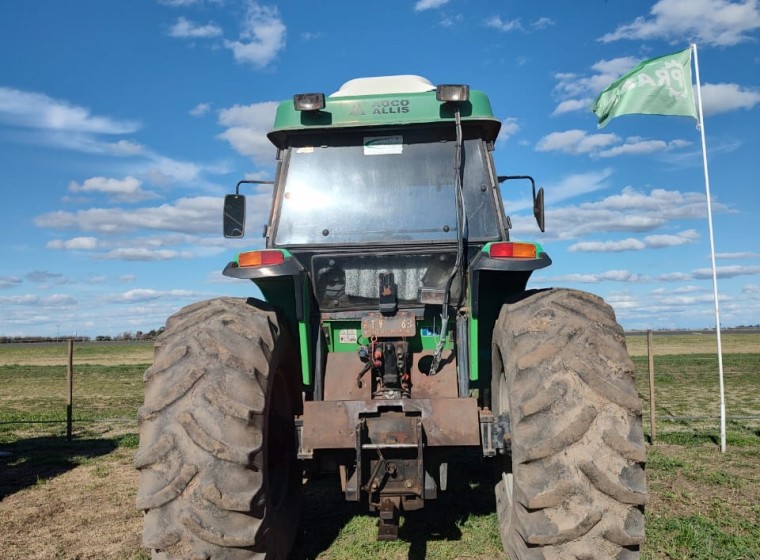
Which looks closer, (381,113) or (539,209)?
(381,113)

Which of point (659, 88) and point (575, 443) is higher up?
point (659, 88)

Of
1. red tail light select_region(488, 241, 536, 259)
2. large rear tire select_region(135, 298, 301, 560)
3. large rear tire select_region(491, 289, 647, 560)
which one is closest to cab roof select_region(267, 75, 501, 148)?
red tail light select_region(488, 241, 536, 259)

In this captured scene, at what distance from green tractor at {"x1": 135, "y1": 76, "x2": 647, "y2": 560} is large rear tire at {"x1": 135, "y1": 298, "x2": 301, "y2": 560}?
1 cm

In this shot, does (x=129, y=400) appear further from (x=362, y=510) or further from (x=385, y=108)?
(x=385, y=108)

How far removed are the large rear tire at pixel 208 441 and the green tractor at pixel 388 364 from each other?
0.01 meters

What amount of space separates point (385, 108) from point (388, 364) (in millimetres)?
1983

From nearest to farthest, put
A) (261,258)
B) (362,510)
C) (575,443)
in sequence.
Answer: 1. (575,443)
2. (261,258)
3. (362,510)

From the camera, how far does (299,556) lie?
5449 mm

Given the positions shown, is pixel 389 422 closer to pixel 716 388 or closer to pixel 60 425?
pixel 60 425

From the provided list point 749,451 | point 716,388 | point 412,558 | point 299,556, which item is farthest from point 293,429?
point 716,388

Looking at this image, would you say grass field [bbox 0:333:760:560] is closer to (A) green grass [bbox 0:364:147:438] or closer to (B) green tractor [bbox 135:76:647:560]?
(B) green tractor [bbox 135:76:647:560]

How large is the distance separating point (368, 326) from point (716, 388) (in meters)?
17.1

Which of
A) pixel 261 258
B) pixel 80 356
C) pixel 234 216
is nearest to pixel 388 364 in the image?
pixel 261 258

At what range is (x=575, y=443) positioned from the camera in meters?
3.68
